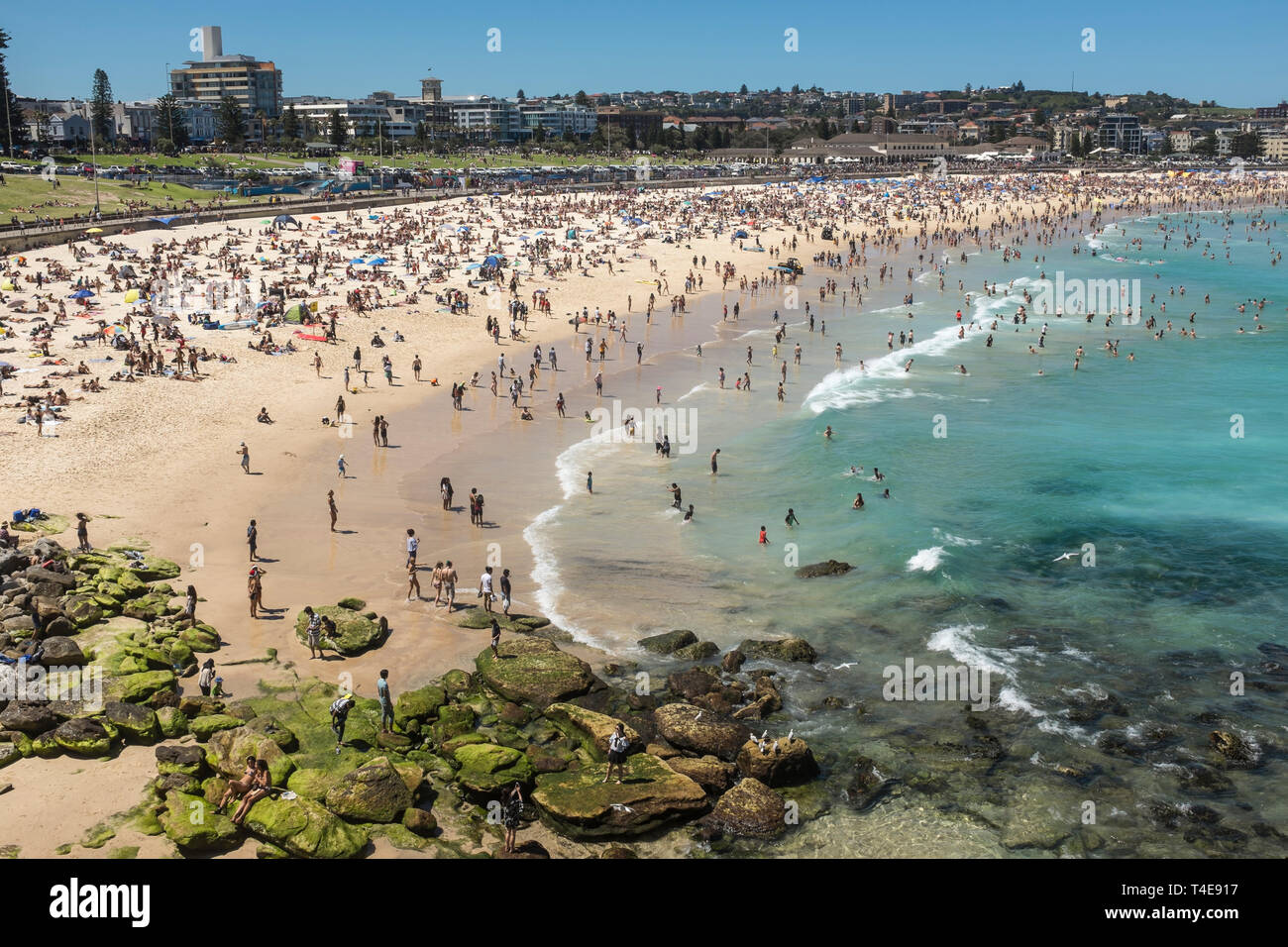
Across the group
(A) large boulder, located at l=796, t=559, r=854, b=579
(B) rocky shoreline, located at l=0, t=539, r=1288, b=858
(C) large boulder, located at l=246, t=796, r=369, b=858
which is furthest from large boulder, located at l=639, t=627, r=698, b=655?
(C) large boulder, located at l=246, t=796, r=369, b=858

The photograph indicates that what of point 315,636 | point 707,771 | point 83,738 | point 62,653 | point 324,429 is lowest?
point 707,771

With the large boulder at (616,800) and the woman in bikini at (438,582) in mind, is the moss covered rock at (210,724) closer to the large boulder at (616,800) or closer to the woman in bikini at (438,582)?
the large boulder at (616,800)

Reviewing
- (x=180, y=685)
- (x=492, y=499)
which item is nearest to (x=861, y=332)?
(x=492, y=499)

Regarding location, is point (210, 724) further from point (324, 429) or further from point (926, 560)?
point (324, 429)

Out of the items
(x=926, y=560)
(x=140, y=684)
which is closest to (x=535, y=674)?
(x=140, y=684)

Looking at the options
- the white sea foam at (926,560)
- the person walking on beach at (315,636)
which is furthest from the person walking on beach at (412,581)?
the white sea foam at (926,560)
